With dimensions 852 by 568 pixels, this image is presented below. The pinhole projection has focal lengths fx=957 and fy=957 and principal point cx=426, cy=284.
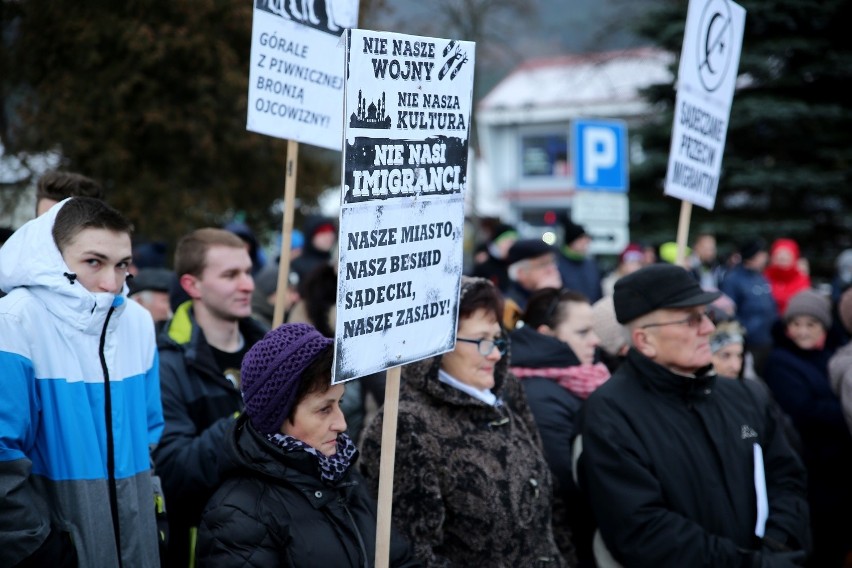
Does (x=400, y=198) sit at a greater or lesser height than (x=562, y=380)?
greater

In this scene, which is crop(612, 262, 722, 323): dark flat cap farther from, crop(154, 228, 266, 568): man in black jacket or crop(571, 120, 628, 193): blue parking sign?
crop(571, 120, 628, 193): blue parking sign

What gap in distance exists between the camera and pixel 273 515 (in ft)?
9.23

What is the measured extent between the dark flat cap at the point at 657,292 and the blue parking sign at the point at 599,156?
23.6ft

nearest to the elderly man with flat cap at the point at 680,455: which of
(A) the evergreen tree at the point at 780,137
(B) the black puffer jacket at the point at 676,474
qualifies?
(B) the black puffer jacket at the point at 676,474

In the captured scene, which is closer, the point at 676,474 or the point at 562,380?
the point at 676,474

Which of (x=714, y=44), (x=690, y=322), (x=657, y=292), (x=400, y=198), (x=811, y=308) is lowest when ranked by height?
(x=811, y=308)

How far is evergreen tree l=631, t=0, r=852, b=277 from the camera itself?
1709 centimetres

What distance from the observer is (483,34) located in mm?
32375

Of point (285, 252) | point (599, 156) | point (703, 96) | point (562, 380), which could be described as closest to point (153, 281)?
point (285, 252)

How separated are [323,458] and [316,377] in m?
0.25

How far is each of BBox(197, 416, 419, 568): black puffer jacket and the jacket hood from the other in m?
0.61

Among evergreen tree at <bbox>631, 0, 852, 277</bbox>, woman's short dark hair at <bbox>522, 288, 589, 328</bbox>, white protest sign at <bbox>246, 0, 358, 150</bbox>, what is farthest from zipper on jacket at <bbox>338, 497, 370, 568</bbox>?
evergreen tree at <bbox>631, 0, 852, 277</bbox>

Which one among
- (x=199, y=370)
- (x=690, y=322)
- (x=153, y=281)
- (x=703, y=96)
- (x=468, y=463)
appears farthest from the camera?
(x=153, y=281)

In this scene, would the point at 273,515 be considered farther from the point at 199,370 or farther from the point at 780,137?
the point at 780,137
